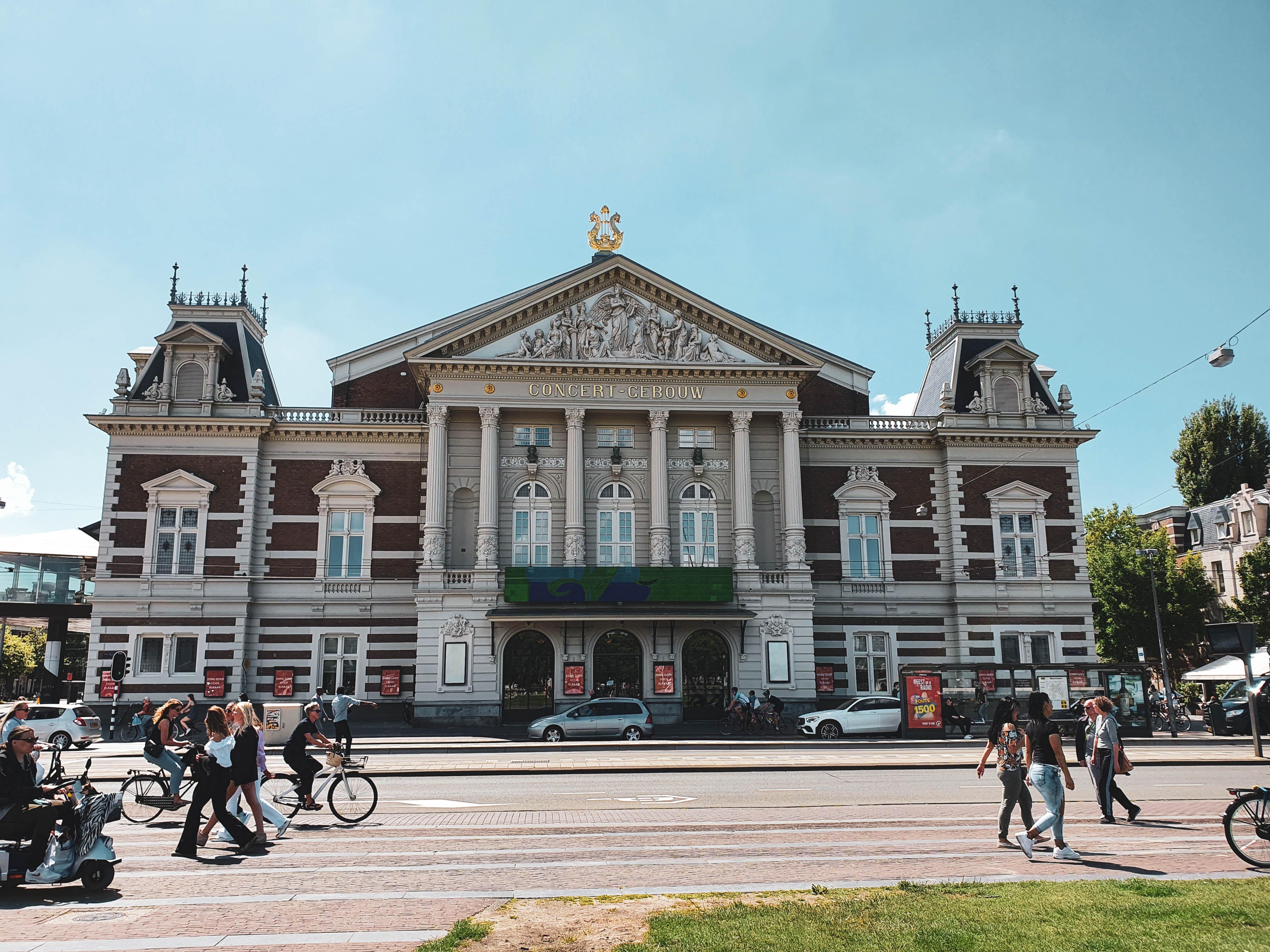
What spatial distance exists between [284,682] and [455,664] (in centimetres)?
785

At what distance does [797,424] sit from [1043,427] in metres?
11.8

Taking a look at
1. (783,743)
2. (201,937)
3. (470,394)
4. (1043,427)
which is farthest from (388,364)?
(201,937)

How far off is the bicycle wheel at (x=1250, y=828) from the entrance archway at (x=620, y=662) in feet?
94.2

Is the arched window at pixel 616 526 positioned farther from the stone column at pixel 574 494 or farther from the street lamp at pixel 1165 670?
the street lamp at pixel 1165 670

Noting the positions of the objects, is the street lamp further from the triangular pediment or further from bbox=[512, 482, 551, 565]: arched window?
bbox=[512, 482, 551, 565]: arched window

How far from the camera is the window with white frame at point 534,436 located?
4125cm

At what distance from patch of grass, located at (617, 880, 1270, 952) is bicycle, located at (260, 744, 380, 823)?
8120 mm

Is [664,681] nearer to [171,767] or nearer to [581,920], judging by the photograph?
[171,767]

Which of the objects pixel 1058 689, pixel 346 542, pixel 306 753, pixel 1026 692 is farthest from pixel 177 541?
pixel 1058 689

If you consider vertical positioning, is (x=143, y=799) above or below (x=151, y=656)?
below

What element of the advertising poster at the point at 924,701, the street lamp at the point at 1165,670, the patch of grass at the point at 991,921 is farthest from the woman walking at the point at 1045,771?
the street lamp at the point at 1165,670

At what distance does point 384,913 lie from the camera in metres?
9.41

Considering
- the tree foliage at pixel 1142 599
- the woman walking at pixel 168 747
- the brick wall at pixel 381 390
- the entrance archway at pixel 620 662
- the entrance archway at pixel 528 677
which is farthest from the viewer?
the tree foliage at pixel 1142 599

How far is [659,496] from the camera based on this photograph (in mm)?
40281
